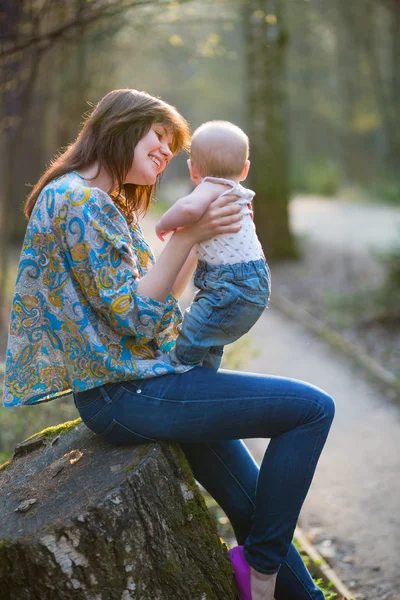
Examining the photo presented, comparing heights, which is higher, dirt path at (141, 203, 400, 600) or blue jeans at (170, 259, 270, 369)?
blue jeans at (170, 259, 270, 369)

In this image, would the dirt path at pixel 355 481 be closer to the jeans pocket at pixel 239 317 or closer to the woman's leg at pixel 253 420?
the woman's leg at pixel 253 420

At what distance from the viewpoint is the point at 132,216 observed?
2811 mm

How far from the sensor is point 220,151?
8.61ft

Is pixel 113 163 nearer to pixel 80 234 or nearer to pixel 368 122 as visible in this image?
pixel 80 234

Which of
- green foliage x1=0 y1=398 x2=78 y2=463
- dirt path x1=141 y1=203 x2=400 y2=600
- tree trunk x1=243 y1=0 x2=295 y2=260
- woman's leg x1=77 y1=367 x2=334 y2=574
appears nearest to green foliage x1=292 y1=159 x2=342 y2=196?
tree trunk x1=243 y1=0 x2=295 y2=260

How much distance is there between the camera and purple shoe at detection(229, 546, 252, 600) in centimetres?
261

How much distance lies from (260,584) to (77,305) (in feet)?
3.82

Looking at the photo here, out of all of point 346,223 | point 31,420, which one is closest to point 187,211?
point 31,420

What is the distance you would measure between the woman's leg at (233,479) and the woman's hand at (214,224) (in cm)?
84

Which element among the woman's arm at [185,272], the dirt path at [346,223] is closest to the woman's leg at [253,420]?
the woman's arm at [185,272]

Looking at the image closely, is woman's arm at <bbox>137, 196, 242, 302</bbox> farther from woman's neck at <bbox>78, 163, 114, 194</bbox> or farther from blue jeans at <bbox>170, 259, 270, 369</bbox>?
woman's neck at <bbox>78, 163, 114, 194</bbox>

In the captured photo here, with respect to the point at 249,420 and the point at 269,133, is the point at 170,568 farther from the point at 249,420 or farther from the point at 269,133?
the point at 269,133

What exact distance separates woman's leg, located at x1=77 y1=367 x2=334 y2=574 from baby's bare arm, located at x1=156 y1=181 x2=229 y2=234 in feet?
1.67

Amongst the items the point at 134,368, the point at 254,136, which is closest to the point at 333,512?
the point at 134,368
